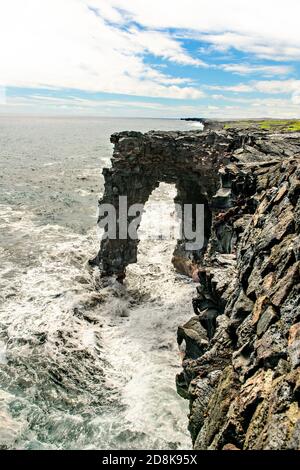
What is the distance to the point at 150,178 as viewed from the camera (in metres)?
39.8

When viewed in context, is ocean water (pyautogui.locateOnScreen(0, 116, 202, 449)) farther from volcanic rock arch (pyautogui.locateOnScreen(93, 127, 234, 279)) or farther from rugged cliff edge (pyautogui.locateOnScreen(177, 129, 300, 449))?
rugged cliff edge (pyautogui.locateOnScreen(177, 129, 300, 449))

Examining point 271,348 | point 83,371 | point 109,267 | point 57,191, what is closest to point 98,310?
point 109,267

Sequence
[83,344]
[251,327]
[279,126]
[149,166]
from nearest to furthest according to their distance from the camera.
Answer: [251,327] → [83,344] → [149,166] → [279,126]

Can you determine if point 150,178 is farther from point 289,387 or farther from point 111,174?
point 289,387

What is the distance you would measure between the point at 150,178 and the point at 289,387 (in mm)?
32136

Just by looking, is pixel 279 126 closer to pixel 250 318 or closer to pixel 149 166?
pixel 149 166

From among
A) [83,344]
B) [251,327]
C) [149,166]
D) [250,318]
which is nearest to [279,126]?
[149,166]

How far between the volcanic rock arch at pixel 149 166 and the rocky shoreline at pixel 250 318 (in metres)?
7.23

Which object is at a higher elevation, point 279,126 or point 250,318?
point 279,126

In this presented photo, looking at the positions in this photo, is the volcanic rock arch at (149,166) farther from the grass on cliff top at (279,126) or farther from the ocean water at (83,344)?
the grass on cliff top at (279,126)

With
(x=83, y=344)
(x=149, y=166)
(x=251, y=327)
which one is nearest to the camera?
(x=251, y=327)

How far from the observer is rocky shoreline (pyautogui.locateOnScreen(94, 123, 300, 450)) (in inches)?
391

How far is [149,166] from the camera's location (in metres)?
38.8

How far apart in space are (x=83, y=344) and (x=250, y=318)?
62.1 ft
